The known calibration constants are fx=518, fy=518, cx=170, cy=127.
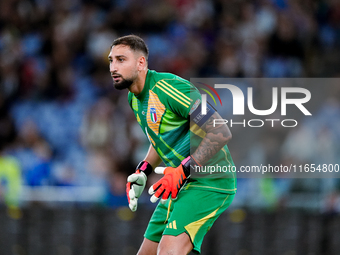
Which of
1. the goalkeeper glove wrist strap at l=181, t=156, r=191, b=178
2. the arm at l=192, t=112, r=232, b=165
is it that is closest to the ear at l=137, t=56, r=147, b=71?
the arm at l=192, t=112, r=232, b=165

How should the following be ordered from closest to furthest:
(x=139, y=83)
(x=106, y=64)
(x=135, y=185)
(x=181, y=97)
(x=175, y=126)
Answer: (x=181, y=97), (x=175, y=126), (x=139, y=83), (x=135, y=185), (x=106, y=64)

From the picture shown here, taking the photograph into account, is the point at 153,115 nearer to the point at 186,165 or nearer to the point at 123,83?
the point at 123,83

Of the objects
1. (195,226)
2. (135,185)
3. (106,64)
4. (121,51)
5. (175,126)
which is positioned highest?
(106,64)

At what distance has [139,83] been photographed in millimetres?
4746

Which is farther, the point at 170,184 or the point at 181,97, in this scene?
the point at 181,97

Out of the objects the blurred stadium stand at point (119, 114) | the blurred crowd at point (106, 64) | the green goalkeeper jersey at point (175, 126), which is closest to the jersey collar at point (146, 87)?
the green goalkeeper jersey at point (175, 126)

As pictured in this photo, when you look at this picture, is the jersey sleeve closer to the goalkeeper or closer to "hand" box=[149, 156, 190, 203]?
the goalkeeper

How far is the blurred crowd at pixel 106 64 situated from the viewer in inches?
379

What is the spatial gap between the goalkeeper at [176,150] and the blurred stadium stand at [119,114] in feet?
12.2

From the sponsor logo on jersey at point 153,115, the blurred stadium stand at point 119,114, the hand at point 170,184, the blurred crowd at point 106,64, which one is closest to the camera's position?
the hand at point 170,184

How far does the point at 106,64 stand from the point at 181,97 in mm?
→ 7762

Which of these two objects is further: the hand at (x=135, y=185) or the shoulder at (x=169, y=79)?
the hand at (x=135, y=185)

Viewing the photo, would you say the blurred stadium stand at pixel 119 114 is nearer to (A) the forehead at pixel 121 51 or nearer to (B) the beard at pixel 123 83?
(B) the beard at pixel 123 83

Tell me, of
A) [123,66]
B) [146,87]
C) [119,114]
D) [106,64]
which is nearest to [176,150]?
[146,87]
